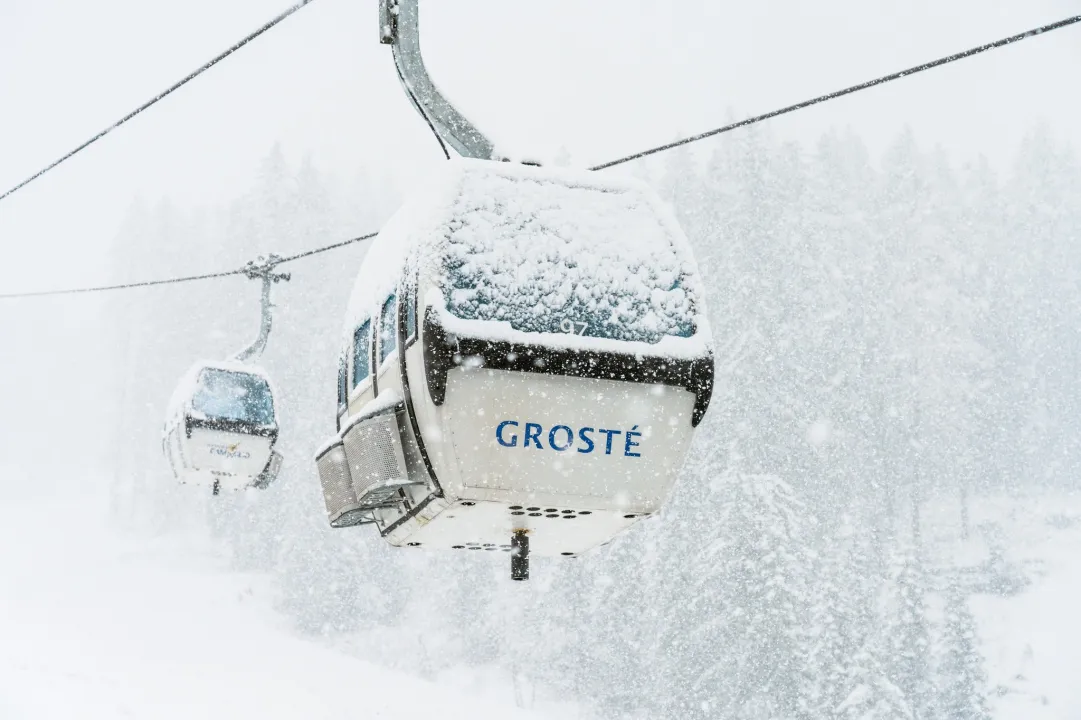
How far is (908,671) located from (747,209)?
48.4ft

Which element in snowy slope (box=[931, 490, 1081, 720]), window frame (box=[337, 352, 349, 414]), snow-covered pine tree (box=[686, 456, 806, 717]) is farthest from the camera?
snowy slope (box=[931, 490, 1081, 720])

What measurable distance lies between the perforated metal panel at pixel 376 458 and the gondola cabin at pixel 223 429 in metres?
8.30

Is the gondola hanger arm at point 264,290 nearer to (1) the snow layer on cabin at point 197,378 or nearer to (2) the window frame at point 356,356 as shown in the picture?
(1) the snow layer on cabin at point 197,378

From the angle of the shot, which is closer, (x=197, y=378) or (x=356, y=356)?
(x=356, y=356)

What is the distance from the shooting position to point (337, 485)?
15.5 feet

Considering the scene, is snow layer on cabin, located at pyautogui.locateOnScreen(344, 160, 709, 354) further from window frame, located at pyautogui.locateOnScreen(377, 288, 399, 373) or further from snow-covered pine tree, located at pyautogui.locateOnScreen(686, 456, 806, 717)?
snow-covered pine tree, located at pyautogui.locateOnScreen(686, 456, 806, 717)

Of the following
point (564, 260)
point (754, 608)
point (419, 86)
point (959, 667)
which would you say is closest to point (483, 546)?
point (564, 260)

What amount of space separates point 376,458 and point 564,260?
1.08 meters

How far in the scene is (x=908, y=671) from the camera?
27.0m

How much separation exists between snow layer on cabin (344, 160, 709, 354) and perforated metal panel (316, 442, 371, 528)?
937 mm

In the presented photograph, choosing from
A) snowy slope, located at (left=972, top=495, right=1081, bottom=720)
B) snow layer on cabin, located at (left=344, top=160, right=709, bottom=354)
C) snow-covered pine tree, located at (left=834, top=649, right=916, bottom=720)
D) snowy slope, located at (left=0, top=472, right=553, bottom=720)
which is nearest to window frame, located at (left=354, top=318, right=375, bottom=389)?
snow layer on cabin, located at (left=344, top=160, right=709, bottom=354)

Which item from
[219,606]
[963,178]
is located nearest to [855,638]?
[219,606]

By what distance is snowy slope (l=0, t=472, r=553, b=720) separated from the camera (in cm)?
2277

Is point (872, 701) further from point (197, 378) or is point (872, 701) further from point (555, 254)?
point (555, 254)
